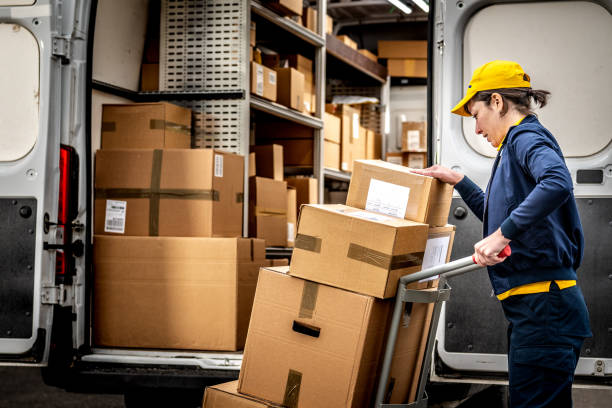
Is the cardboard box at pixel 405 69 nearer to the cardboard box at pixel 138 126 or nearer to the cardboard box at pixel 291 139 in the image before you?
the cardboard box at pixel 291 139

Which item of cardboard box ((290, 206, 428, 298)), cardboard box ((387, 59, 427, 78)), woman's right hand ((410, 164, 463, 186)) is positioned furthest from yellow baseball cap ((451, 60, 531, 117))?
cardboard box ((387, 59, 427, 78))

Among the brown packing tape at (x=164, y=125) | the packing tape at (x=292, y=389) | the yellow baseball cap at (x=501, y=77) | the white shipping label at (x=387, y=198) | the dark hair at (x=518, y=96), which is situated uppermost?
the yellow baseball cap at (x=501, y=77)

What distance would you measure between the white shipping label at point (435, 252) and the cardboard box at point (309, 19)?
3535mm

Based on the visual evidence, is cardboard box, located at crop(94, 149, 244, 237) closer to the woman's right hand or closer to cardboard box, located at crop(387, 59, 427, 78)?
the woman's right hand

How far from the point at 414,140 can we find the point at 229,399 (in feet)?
18.2

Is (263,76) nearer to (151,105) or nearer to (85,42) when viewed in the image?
(151,105)

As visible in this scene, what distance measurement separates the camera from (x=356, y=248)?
8.68 feet

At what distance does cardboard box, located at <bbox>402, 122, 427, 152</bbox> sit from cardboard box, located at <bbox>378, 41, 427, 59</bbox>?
0.91m

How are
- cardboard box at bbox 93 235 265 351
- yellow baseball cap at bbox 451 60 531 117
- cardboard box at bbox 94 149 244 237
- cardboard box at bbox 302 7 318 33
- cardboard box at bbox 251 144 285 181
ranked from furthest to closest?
cardboard box at bbox 302 7 318 33
cardboard box at bbox 251 144 285 181
cardboard box at bbox 94 149 244 237
cardboard box at bbox 93 235 265 351
yellow baseball cap at bbox 451 60 531 117

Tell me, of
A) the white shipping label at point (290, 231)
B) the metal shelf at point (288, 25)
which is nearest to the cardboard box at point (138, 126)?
the metal shelf at point (288, 25)

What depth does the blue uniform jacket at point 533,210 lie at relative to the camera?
2.24 m

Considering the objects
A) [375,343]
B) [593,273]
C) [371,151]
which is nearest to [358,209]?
[375,343]

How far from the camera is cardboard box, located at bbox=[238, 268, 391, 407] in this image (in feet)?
8.73

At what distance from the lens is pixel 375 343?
107 inches
